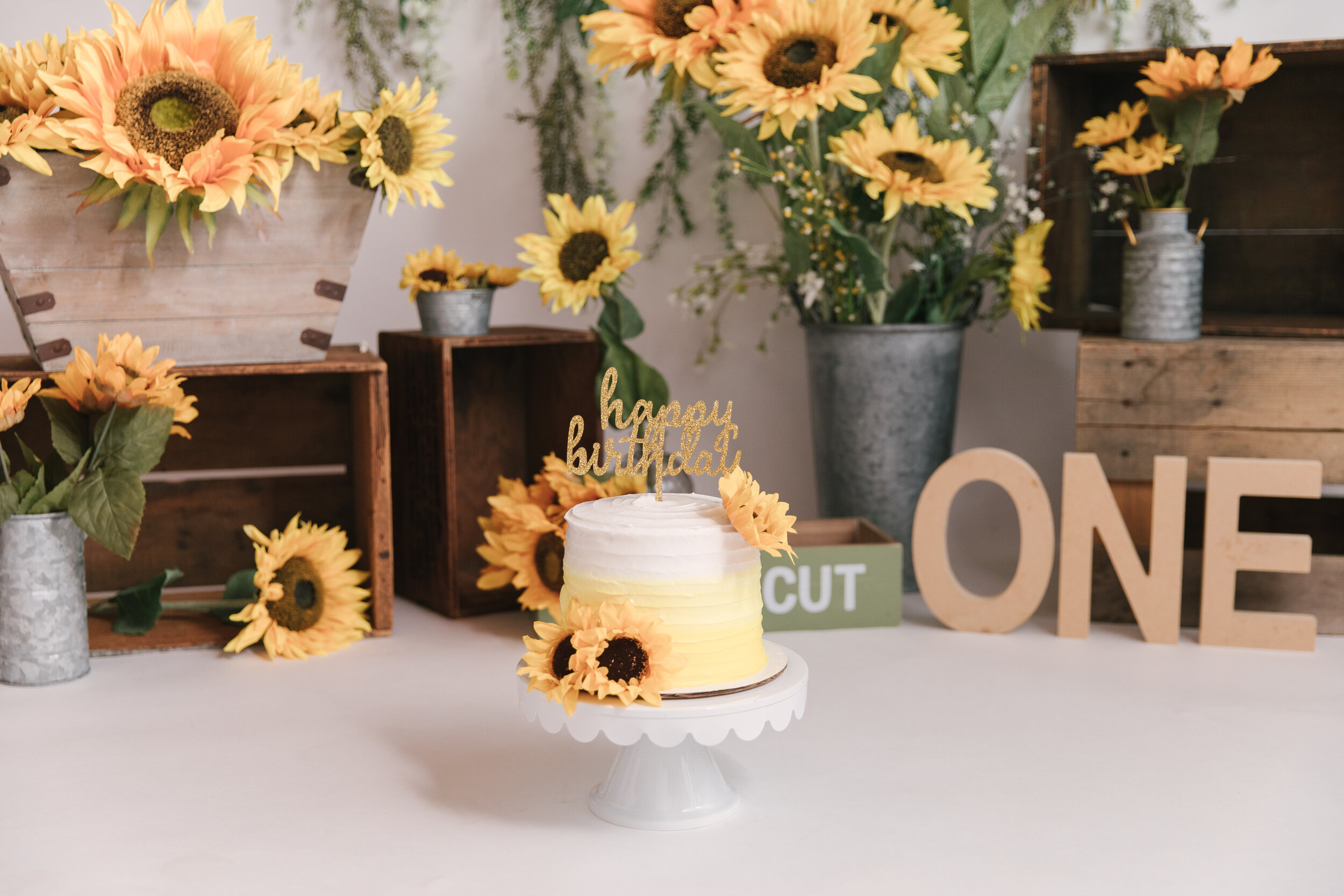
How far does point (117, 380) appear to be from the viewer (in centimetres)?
117

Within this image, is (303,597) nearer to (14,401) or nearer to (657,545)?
(14,401)

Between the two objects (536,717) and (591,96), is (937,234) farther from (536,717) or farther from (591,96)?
(536,717)

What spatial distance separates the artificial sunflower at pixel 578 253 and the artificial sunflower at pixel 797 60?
0.69ft

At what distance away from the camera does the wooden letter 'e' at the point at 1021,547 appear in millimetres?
1376

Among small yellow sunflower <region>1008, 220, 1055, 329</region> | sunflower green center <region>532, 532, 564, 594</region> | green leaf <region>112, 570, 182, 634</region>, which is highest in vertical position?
small yellow sunflower <region>1008, 220, 1055, 329</region>

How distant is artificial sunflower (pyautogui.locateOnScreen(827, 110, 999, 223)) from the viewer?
1.34 meters

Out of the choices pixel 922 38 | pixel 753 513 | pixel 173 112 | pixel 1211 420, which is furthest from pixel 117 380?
pixel 1211 420

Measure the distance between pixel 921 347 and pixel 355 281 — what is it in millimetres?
872

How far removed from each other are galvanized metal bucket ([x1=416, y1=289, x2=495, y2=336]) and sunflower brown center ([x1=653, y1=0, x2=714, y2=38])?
388 millimetres

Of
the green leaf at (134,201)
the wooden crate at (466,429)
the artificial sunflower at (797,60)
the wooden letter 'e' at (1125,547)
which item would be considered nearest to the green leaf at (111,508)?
the green leaf at (134,201)

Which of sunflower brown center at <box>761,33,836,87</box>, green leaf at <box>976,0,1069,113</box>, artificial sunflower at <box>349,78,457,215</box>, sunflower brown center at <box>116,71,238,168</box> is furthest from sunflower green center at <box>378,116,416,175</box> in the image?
green leaf at <box>976,0,1069,113</box>

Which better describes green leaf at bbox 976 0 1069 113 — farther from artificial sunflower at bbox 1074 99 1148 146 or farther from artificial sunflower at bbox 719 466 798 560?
artificial sunflower at bbox 719 466 798 560

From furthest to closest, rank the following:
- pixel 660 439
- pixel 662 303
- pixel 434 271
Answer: pixel 662 303, pixel 434 271, pixel 660 439

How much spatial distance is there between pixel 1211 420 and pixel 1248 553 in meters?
0.18
